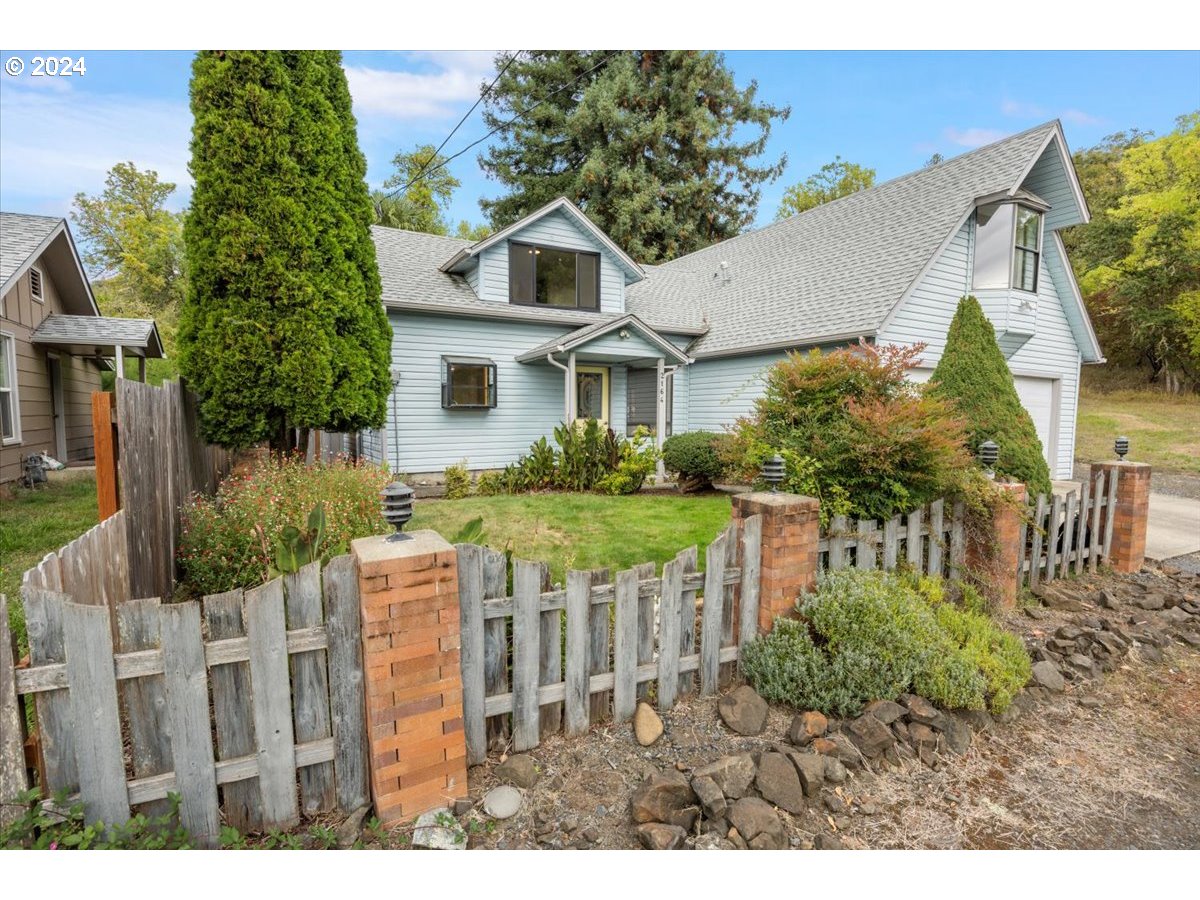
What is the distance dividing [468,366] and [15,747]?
10.1 meters

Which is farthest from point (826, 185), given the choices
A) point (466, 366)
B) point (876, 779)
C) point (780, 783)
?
point (780, 783)

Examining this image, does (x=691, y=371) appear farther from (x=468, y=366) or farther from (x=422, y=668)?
(x=422, y=668)

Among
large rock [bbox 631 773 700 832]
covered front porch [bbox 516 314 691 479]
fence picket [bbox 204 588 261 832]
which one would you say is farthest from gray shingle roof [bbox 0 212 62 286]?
large rock [bbox 631 773 700 832]

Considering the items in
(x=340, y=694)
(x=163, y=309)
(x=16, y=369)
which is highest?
(x=163, y=309)

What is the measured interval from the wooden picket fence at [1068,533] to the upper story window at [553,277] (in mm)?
9339

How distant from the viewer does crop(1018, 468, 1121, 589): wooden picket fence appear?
5.54 metres

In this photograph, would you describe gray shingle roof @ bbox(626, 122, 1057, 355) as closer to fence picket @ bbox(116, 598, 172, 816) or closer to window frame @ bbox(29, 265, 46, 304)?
fence picket @ bbox(116, 598, 172, 816)

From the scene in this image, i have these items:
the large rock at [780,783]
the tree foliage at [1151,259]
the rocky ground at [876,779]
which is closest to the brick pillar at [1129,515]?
the rocky ground at [876,779]

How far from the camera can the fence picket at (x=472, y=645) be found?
2674mm

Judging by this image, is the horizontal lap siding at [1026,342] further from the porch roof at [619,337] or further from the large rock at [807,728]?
the large rock at [807,728]

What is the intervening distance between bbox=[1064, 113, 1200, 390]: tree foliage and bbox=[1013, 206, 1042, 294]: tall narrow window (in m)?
16.6

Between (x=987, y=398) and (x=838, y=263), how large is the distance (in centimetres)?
732

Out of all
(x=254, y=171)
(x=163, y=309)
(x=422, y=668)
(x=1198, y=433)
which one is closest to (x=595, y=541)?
(x=422, y=668)
